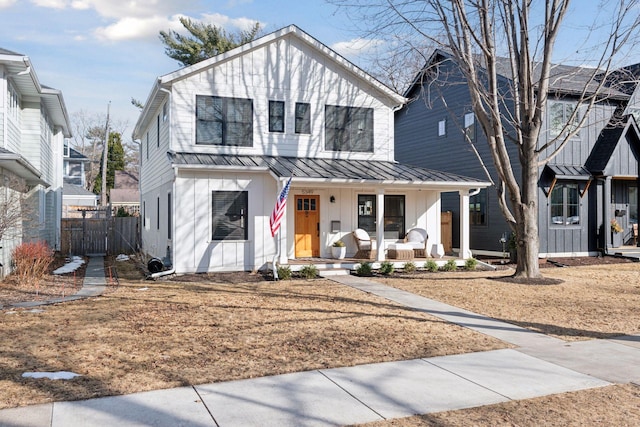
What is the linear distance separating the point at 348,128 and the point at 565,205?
8688 mm

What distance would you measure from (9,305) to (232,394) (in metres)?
6.60

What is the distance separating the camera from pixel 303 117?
16.0 meters

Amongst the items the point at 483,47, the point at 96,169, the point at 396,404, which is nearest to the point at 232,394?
the point at 396,404

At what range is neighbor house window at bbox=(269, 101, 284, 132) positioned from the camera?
1560 centimetres

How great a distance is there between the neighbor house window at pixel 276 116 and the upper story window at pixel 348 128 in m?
1.41

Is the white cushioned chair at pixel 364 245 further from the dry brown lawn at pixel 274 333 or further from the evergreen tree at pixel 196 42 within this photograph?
the evergreen tree at pixel 196 42

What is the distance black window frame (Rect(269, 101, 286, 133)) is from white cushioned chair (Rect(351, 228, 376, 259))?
3865mm

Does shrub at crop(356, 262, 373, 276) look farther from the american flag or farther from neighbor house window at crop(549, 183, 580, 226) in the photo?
neighbor house window at crop(549, 183, 580, 226)

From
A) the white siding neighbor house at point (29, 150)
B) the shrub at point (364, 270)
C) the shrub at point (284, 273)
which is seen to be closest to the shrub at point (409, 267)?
the shrub at point (364, 270)

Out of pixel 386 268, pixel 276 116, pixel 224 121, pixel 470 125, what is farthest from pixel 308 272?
pixel 470 125

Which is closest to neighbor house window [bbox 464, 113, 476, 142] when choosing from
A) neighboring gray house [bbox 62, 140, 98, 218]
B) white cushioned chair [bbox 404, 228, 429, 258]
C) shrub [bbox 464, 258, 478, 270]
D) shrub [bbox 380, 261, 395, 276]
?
white cushioned chair [bbox 404, 228, 429, 258]

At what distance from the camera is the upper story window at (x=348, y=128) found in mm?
16297

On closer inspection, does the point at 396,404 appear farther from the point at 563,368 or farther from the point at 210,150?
the point at 210,150

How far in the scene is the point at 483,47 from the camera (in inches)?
494
